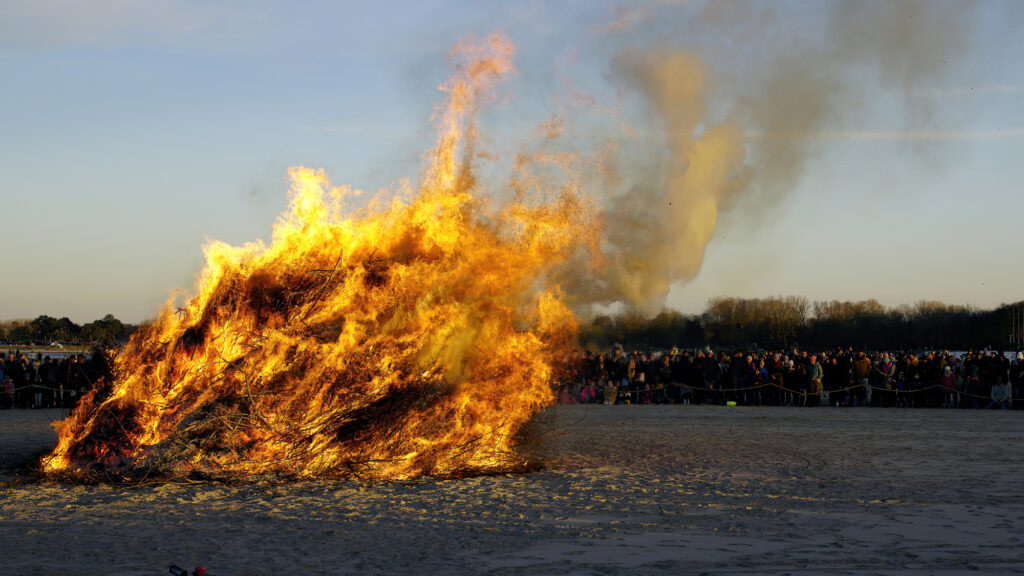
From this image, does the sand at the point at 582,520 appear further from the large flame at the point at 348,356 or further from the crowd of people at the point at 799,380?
the crowd of people at the point at 799,380

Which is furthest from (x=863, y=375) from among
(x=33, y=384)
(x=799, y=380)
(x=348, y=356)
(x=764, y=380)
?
(x=33, y=384)

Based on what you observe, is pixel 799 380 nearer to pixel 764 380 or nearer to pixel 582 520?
pixel 764 380

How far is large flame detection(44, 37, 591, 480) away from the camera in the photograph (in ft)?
38.1

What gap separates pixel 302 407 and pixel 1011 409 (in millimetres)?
21636

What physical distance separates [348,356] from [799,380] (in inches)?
766

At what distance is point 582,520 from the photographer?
9.05m

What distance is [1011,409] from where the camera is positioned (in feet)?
83.5

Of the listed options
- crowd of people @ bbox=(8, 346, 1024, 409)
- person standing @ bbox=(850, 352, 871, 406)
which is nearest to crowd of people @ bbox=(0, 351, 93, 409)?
crowd of people @ bbox=(8, 346, 1024, 409)

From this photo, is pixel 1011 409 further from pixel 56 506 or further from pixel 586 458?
pixel 56 506

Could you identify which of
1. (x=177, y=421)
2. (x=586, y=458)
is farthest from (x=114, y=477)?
(x=586, y=458)

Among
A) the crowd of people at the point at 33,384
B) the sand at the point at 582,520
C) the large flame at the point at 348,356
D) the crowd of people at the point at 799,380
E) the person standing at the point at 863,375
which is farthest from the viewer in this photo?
the person standing at the point at 863,375

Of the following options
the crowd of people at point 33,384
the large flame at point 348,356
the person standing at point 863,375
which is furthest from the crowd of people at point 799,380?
the crowd of people at point 33,384

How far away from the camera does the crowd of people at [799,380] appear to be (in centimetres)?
2616

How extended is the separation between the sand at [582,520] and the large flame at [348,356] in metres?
0.68
